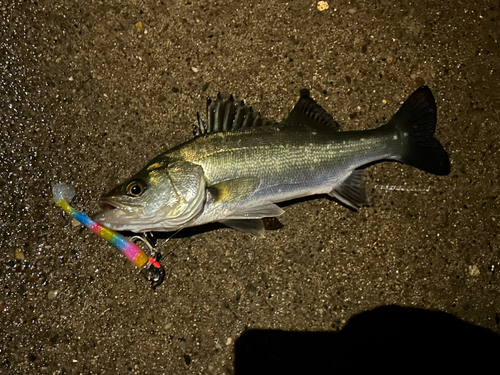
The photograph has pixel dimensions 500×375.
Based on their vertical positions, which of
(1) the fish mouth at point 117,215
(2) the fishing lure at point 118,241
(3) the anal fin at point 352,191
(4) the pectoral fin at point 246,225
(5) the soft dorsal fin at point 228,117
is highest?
(5) the soft dorsal fin at point 228,117

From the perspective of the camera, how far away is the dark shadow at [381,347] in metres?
2.71

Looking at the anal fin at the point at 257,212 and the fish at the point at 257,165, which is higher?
the fish at the point at 257,165

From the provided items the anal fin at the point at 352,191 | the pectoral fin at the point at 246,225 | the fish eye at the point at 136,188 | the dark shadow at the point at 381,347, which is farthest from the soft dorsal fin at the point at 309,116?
the dark shadow at the point at 381,347

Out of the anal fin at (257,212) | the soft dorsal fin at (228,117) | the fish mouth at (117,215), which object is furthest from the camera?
the soft dorsal fin at (228,117)

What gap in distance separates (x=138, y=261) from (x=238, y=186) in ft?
3.25

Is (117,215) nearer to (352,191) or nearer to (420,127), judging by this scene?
(352,191)

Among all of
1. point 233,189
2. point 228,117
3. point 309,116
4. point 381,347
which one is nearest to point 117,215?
point 233,189

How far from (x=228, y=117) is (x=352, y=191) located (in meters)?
1.18

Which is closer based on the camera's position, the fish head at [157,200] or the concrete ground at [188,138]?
the fish head at [157,200]

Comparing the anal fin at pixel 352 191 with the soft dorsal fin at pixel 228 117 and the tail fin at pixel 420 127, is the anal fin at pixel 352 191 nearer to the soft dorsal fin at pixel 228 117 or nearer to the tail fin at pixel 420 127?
the tail fin at pixel 420 127

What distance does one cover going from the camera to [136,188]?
2.27 meters

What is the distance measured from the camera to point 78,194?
2766 mm

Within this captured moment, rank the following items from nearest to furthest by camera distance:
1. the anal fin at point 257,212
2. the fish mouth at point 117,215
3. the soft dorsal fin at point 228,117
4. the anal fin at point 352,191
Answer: the fish mouth at point 117,215
the anal fin at point 257,212
the soft dorsal fin at point 228,117
the anal fin at point 352,191

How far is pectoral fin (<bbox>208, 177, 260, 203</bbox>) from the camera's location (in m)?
2.32
